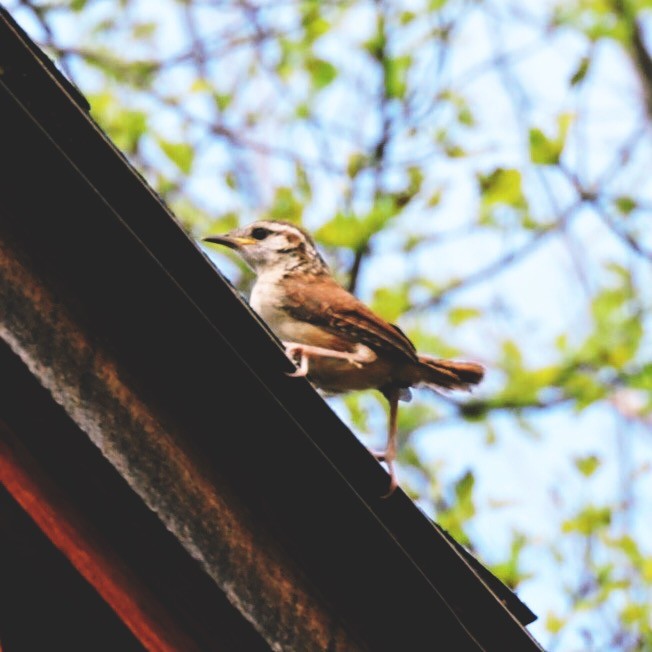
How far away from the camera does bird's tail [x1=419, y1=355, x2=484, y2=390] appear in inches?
178

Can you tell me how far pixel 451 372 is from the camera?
4.54 meters

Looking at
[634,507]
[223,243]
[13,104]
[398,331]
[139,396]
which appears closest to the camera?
[13,104]

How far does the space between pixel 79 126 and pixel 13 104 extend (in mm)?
121

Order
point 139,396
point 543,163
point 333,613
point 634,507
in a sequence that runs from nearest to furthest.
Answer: point 139,396, point 333,613, point 543,163, point 634,507

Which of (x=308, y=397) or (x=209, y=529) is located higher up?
(x=308, y=397)

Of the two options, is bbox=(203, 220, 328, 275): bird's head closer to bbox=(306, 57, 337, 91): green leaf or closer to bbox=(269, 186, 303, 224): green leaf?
bbox=(269, 186, 303, 224): green leaf

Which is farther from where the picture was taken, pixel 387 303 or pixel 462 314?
pixel 462 314

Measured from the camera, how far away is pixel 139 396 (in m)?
2.34

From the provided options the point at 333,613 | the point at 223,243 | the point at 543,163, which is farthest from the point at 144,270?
the point at 543,163

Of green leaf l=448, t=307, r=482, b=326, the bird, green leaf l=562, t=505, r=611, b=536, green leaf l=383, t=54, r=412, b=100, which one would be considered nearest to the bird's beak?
the bird

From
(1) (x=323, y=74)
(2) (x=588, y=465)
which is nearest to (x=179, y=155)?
(1) (x=323, y=74)

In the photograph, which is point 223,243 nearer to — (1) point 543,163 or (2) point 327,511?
(1) point 543,163

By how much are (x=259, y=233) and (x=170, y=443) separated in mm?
3748

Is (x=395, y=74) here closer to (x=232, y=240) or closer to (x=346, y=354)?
(x=232, y=240)
